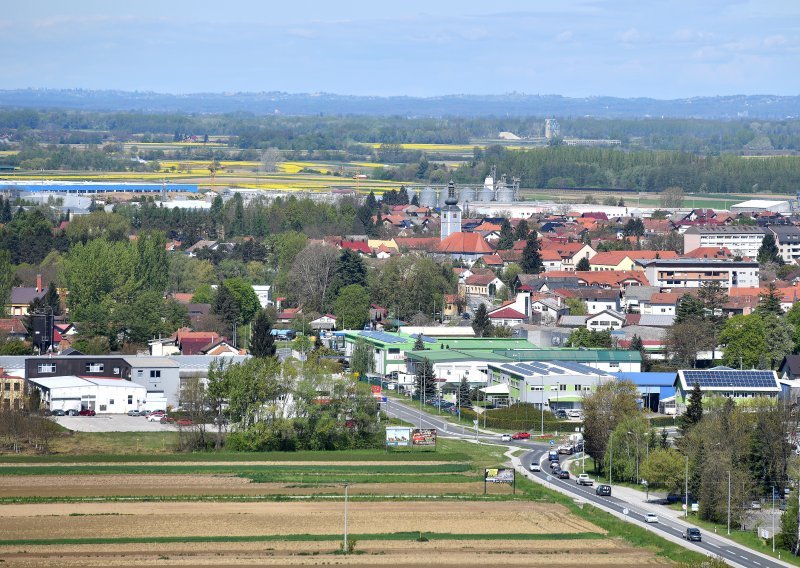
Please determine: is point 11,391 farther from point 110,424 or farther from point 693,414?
point 693,414

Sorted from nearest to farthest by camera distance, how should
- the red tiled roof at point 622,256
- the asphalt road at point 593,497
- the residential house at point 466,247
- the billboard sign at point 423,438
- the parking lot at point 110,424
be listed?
the asphalt road at point 593,497 → the billboard sign at point 423,438 → the parking lot at point 110,424 → the red tiled roof at point 622,256 → the residential house at point 466,247

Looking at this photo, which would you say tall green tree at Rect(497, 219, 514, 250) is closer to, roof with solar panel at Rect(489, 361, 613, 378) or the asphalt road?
roof with solar panel at Rect(489, 361, 613, 378)

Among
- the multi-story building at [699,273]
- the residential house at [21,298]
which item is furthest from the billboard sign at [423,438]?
the multi-story building at [699,273]

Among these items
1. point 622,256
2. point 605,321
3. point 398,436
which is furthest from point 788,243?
point 398,436

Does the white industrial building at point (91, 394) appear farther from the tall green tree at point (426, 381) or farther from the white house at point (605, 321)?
the white house at point (605, 321)

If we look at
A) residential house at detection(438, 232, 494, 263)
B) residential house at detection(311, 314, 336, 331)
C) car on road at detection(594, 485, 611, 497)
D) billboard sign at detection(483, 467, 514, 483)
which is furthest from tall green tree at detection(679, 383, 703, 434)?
residential house at detection(438, 232, 494, 263)

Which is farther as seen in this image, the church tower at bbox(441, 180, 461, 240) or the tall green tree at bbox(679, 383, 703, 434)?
the church tower at bbox(441, 180, 461, 240)

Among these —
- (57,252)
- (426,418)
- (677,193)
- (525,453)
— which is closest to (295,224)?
(57,252)
